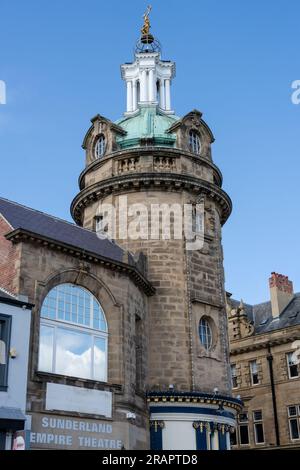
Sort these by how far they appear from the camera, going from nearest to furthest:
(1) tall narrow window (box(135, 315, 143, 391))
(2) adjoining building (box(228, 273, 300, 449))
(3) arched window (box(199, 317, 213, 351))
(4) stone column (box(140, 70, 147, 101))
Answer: (1) tall narrow window (box(135, 315, 143, 391)), (3) arched window (box(199, 317, 213, 351)), (4) stone column (box(140, 70, 147, 101)), (2) adjoining building (box(228, 273, 300, 449))

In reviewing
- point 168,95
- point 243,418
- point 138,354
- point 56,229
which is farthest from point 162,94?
point 243,418

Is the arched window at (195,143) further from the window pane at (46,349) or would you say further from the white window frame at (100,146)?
the window pane at (46,349)

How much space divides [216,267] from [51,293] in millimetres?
10995

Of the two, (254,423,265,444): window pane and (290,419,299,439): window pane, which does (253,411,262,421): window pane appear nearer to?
(254,423,265,444): window pane

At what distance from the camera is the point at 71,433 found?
72.2ft

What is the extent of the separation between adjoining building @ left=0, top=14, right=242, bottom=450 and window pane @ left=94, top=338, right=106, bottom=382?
0.06 metres

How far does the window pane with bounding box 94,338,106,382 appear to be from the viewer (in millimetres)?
24194

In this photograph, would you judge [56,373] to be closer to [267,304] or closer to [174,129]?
[174,129]

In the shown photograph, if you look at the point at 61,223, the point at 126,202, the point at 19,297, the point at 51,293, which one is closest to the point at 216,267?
the point at 126,202

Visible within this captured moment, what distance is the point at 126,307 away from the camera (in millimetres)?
25984

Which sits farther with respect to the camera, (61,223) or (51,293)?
(61,223)

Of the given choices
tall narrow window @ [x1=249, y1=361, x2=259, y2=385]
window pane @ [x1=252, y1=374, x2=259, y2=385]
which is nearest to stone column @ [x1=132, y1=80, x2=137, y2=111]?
tall narrow window @ [x1=249, y1=361, x2=259, y2=385]

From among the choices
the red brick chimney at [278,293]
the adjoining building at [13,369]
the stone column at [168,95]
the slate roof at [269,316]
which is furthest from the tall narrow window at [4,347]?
the red brick chimney at [278,293]

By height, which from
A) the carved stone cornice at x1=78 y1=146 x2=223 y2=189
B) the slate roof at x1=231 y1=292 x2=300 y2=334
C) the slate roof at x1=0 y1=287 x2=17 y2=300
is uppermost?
the carved stone cornice at x1=78 y1=146 x2=223 y2=189
